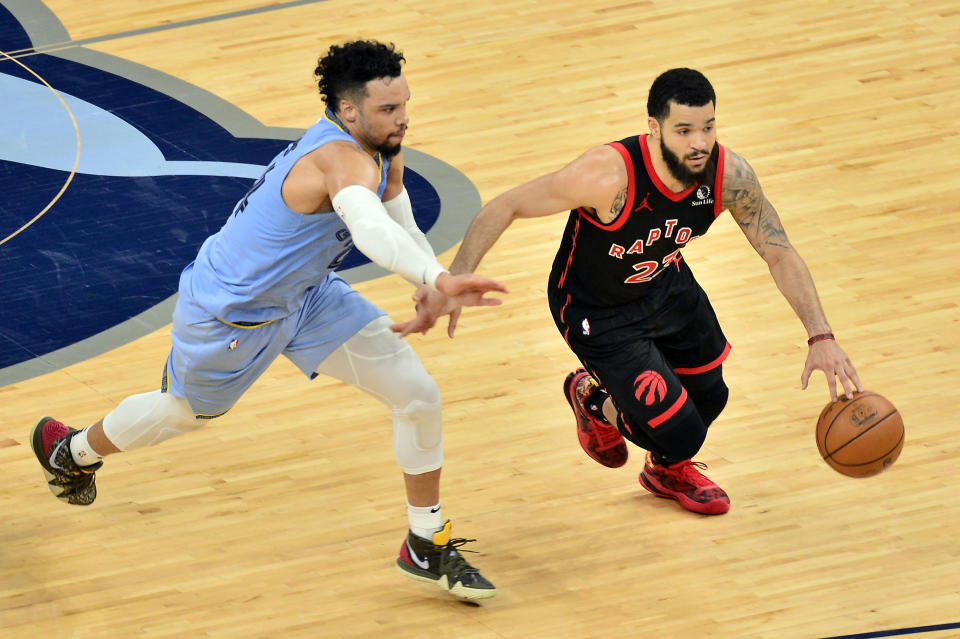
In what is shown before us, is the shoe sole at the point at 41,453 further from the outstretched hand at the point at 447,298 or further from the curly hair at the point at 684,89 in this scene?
the curly hair at the point at 684,89

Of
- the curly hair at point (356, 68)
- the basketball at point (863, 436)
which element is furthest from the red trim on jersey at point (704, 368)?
the curly hair at point (356, 68)

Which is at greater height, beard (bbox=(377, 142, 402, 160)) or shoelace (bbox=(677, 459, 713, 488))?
beard (bbox=(377, 142, 402, 160))

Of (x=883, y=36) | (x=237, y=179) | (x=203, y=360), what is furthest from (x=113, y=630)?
(x=883, y=36)

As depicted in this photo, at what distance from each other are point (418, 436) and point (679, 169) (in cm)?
127

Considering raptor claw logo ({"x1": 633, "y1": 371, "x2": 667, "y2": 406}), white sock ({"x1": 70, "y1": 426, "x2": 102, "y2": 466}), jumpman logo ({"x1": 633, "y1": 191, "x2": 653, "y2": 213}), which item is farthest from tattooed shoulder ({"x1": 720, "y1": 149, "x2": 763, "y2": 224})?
white sock ({"x1": 70, "y1": 426, "x2": 102, "y2": 466})

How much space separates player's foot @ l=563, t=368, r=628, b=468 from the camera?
5605 millimetres

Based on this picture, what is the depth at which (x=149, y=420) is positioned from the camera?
5.03 metres

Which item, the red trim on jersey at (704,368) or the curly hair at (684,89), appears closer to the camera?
the curly hair at (684,89)

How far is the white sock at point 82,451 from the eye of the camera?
5.24 meters

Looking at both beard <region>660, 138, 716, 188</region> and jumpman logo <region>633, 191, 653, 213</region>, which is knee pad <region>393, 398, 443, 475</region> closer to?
jumpman logo <region>633, 191, 653, 213</region>

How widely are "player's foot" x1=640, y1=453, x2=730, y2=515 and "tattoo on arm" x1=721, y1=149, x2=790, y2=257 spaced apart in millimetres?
875

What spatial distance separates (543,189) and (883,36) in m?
5.81

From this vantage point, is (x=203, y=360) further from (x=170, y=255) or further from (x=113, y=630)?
(x=170, y=255)

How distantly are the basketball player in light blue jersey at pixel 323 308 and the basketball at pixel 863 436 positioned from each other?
50.6 inches
